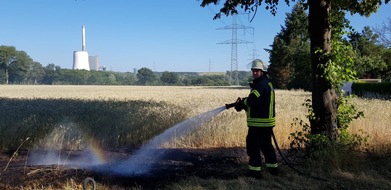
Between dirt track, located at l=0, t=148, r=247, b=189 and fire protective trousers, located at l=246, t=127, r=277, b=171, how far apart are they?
368 mm

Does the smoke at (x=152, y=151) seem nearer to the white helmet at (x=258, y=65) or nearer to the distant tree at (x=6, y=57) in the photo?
the white helmet at (x=258, y=65)

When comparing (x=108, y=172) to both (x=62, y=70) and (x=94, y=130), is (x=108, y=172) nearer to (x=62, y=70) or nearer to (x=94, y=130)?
(x=94, y=130)

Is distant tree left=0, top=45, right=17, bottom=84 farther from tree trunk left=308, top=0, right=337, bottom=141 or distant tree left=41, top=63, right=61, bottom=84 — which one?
tree trunk left=308, top=0, right=337, bottom=141

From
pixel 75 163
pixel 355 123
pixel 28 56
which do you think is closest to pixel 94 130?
pixel 75 163

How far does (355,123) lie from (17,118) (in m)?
8.08

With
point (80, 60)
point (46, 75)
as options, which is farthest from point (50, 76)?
point (80, 60)

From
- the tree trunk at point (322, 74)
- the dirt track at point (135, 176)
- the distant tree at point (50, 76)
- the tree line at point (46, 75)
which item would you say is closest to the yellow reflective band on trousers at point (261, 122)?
the dirt track at point (135, 176)

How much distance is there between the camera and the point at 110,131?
8234 mm

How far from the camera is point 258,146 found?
559cm

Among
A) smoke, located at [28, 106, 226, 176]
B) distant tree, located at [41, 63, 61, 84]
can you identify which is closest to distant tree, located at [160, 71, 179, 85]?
distant tree, located at [41, 63, 61, 84]

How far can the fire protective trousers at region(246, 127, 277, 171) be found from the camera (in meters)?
5.48

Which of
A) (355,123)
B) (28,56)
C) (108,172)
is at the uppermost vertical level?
(28,56)

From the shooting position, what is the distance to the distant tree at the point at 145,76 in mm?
116637

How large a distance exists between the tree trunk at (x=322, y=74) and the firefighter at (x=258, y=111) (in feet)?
4.31
